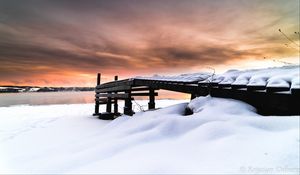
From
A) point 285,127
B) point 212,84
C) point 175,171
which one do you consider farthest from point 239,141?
point 212,84

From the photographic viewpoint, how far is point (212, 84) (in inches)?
170

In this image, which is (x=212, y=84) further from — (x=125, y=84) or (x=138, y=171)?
(x=125, y=84)

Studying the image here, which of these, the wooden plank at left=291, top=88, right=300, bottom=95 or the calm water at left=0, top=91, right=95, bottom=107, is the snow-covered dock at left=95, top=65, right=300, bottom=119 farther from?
the calm water at left=0, top=91, right=95, bottom=107

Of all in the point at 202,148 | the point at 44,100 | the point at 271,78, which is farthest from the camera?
the point at 44,100

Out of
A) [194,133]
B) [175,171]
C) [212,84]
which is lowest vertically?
[175,171]

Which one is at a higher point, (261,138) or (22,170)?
(261,138)

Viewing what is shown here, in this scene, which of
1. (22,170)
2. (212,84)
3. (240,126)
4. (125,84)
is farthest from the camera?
(125,84)

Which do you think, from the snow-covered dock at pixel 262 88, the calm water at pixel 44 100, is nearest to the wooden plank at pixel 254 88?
the snow-covered dock at pixel 262 88

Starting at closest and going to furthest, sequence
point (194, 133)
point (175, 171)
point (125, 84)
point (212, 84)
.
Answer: point (175, 171), point (194, 133), point (212, 84), point (125, 84)

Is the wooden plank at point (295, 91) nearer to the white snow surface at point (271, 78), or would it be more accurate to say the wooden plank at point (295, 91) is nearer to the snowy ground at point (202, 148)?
the white snow surface at point (271, 78)

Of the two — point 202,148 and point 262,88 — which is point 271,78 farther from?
point 202,148

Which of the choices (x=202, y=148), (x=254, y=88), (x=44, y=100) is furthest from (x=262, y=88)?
(x=44, y=100)

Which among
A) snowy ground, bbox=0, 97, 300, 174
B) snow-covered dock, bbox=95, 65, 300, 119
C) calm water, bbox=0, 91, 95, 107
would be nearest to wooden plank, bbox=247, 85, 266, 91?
snow-covered dock, bbox=95, 65, 300, 119

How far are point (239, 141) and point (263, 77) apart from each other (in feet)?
4.38
